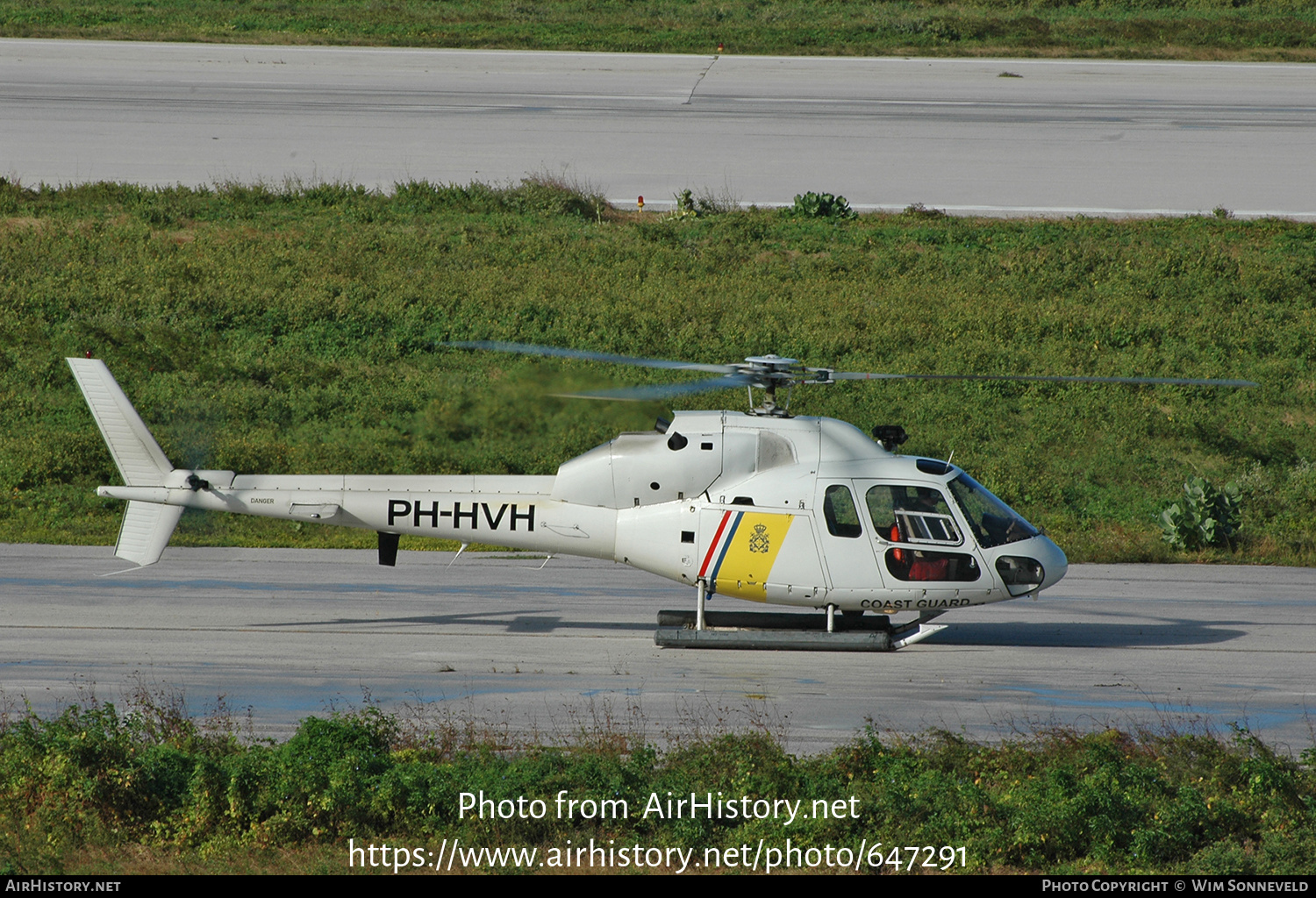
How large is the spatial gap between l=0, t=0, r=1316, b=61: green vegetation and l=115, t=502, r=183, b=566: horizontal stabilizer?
34.4 meters

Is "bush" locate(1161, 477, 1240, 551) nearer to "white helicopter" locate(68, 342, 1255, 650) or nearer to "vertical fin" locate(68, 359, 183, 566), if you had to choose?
"white helicopter" locate(68, 342, 1255, 650)

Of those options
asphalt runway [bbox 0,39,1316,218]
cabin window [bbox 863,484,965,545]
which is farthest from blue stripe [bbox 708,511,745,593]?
asphalt runway [bbox 0,39,1316,218]

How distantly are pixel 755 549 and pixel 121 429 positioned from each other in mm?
7486

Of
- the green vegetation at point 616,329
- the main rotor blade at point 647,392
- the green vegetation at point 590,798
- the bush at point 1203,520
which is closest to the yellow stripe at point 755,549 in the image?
the main rotor blade at point 647,392

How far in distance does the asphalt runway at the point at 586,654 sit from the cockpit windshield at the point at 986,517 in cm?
163

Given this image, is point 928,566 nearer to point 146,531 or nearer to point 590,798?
point 590,798

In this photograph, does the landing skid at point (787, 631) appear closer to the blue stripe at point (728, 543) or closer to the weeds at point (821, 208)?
the blue stripe at point (728, 543)

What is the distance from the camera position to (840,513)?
14.4 meters

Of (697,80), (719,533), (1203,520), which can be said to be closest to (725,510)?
(719,533)

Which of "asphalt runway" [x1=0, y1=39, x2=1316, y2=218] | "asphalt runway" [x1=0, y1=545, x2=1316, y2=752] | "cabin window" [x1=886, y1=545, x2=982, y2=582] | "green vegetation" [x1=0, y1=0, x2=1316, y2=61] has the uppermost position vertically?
"green vegetation" [x1=0, y1=0, x2=1316, y2=61]

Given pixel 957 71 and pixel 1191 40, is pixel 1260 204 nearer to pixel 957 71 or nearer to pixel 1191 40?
pixel 957 71

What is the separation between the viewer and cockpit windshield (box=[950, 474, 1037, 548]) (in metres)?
14.5

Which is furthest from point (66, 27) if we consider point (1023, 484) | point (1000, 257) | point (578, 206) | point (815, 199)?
point (1023, 484)

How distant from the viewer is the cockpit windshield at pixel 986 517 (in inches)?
569
